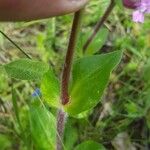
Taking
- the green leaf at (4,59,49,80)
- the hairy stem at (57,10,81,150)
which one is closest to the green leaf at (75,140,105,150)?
the hairy stem at (57,10,81,150)

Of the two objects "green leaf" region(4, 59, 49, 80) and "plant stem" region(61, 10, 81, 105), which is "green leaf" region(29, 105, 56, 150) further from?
"green leaf" region(4, 59, 49, 80)

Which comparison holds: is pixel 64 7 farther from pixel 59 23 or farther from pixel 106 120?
pixel 59 23

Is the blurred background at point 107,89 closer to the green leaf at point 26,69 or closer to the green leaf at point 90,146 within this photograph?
the green leaf at point 90,146

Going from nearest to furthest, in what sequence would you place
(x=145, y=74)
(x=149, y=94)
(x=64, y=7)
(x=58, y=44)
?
(x=64, y=7) < (x=149, y=94) < (x=145, y=74) < (x=58, y=44)

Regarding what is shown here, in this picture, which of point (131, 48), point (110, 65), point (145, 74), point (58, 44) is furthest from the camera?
point (58, 44)

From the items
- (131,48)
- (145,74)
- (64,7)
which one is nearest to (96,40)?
(131,48)
